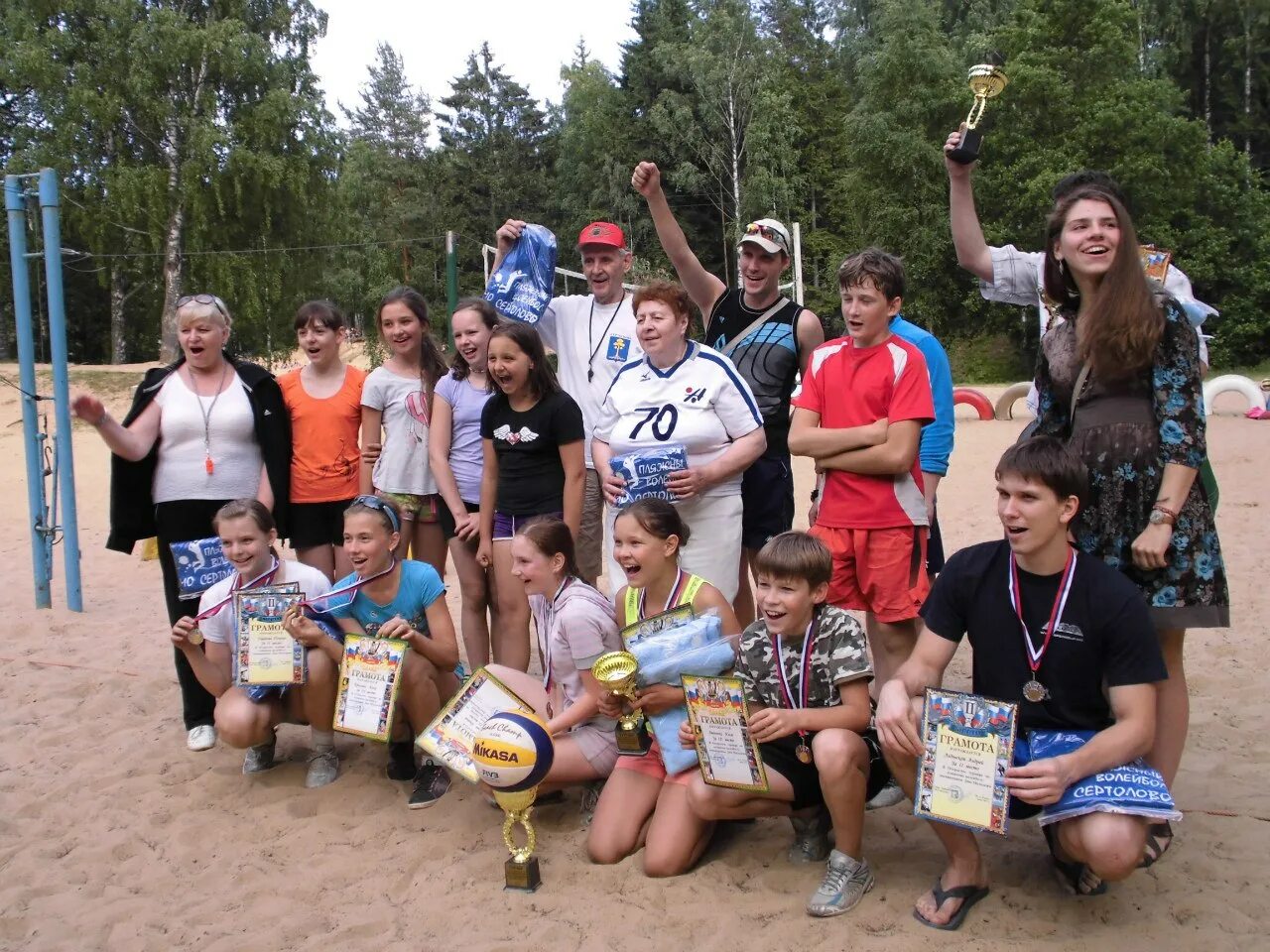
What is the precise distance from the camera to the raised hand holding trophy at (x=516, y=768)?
3072 millimetres

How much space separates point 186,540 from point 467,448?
121 cm

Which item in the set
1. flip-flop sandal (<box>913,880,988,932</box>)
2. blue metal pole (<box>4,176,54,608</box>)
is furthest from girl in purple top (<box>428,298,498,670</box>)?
blue metal pole (<box>4,176,54,608</box>)

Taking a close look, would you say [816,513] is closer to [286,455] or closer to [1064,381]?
[1064,381]

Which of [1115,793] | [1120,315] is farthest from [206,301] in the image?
[1115,793]

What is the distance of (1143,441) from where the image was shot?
2764 millimetres

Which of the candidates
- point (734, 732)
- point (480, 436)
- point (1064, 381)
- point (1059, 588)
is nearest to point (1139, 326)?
point (1064, 381)

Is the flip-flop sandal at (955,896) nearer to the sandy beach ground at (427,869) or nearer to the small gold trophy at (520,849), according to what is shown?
the sandy beach ground at (427,869)

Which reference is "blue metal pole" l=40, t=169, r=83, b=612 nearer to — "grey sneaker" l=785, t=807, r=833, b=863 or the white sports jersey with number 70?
the white sports jersey with number 70

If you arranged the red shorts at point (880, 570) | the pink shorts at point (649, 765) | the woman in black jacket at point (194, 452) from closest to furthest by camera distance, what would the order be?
the pink shorts at point (649, 765) < the red shorts at point (880, 570) < the woman in black jacket at point (194, 452)

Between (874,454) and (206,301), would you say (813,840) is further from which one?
(206,301)

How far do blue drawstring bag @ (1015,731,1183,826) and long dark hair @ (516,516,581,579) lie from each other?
1644 millimetres

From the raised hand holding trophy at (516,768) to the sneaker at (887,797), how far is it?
115 centimetres

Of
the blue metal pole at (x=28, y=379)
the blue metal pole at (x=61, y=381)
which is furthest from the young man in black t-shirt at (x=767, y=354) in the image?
the blue metal pole at (x=28, y=379)

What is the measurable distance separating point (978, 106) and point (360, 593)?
2787 mm
